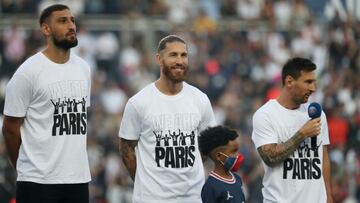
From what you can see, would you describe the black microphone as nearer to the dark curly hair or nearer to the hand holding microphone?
the hand holding microphone

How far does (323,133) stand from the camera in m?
10.9

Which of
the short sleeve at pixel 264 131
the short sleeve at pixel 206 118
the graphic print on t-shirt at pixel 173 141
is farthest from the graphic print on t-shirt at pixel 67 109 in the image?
the short sleeve at pixel 264 131

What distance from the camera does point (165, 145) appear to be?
10602 millimetres

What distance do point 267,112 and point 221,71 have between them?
13.3 m

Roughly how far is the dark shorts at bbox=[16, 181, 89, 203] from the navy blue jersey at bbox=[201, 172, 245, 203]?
3.39 ft

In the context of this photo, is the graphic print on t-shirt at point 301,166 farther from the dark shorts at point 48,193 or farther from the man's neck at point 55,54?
the man's neck at point 55,54

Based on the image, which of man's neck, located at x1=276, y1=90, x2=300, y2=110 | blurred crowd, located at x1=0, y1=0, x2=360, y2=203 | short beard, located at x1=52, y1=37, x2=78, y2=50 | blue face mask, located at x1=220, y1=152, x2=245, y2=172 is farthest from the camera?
blurred crowd, located at x1=0, y1=0, x2=360, y2=203

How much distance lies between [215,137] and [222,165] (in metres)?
0.24

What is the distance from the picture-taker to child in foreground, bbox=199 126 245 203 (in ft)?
34.8

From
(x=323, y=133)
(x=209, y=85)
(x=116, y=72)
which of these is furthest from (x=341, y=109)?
(x=323, y=133)

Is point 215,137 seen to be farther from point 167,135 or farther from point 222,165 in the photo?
point 167,135

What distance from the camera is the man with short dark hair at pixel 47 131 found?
408 inches

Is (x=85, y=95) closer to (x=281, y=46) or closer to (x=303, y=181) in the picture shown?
(x=303, y=181)

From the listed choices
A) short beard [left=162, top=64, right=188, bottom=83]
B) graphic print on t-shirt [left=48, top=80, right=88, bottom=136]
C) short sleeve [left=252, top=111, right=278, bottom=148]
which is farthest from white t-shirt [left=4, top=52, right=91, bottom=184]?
short sleeve [left=252, top=111, right=278, bottom=148]
